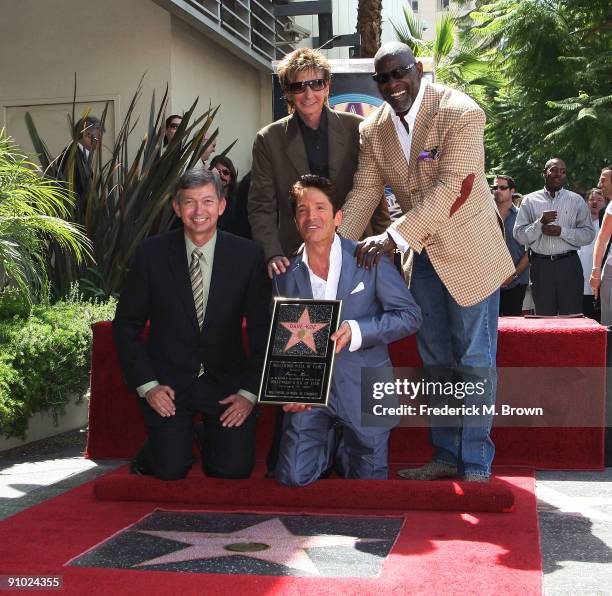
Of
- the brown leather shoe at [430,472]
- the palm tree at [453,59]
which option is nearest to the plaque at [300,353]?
the brown leather shoe at [430,472]

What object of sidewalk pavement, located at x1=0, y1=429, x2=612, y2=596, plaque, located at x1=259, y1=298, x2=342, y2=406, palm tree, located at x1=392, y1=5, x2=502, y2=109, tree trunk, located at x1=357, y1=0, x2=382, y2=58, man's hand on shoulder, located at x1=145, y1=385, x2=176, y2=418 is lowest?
sidewalk pavement, located at x1=0, y1=429, x2=612, y2=596

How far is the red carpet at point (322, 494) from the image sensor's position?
4328mm

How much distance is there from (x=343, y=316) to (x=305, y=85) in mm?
1080

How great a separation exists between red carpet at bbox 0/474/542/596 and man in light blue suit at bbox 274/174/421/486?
35 centimetres

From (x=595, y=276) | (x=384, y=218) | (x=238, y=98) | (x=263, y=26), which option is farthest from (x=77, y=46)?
(x=384, y=218)

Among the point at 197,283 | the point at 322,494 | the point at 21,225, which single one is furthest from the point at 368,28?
the point at 322,494

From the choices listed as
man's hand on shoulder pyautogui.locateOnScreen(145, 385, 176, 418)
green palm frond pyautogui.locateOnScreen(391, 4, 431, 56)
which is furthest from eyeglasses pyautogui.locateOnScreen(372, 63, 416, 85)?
green palm frond pyautogui.locateOnScreen(391, 4, 431, 56)

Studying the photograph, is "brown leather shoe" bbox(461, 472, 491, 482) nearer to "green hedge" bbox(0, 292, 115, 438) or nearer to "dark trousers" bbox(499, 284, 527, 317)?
"green hedge" bbox(0, 292, 115, 438)

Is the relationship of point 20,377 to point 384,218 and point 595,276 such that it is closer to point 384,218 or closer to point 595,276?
point 384,218

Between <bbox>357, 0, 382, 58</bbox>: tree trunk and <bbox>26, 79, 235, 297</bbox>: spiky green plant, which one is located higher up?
<bbox>357, 0, 382, 58</bbox>: tree trunk

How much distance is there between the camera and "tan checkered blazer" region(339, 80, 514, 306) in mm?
4418

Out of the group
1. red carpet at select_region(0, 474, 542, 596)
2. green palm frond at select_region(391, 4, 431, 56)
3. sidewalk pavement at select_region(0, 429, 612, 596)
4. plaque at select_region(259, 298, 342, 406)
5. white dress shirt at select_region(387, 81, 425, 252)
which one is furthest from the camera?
green palm frond at select_region(391, 4, 431, 56)

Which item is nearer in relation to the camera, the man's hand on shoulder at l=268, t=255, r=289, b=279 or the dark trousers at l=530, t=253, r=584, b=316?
the man's hand on shoulder at l=268, t=255, r=289, b=279

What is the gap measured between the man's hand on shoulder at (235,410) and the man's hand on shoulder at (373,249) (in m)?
0.83
